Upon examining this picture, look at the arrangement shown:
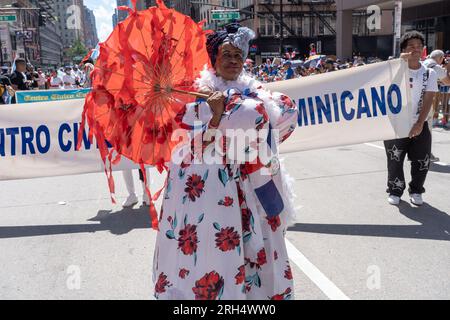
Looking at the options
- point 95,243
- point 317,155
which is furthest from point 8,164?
point 317,155

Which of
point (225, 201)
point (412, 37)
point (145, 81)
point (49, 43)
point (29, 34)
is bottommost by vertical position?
point (225, 201)

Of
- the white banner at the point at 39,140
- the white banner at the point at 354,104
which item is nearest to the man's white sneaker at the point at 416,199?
the white banner at the point at 354,104

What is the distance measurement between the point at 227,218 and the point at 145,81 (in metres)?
0.88

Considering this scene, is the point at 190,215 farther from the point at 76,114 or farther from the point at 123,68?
the point at 76,114

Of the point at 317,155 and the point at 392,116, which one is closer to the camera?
the point at 392,116

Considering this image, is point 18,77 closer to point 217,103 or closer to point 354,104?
point 354,104

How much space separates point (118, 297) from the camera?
11.7 feet

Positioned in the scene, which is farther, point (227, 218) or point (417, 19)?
point (417, 19)

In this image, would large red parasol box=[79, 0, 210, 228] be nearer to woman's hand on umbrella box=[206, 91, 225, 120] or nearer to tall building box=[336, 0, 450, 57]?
woman's hand on umbrella box=[206, 91, 225, 120]

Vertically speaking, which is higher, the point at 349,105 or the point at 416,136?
the point at 349,105

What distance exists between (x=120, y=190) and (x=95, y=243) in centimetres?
226

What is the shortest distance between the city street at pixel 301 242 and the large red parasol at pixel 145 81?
145cm

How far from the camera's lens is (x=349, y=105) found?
5.64 meters

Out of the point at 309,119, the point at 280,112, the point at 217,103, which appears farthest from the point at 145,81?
the point at 309,119
